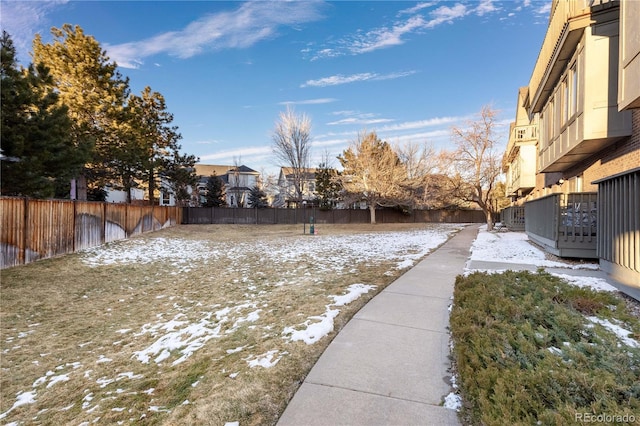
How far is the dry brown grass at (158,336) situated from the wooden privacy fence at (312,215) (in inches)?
743

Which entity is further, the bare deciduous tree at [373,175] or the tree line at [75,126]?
the bare deciduous tree at [373,175]

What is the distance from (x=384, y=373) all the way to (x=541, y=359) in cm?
132

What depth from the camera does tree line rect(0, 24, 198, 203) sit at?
965 cm

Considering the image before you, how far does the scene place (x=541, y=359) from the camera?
2.60 m

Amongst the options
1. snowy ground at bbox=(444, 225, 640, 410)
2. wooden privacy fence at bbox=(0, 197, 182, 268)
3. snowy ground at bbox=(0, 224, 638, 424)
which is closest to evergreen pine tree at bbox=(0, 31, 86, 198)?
wooden privacy fence at bbox=(0, 197, 182, 268)

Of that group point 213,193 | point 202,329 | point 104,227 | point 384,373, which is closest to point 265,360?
point 384,373

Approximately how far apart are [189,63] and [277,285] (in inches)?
494

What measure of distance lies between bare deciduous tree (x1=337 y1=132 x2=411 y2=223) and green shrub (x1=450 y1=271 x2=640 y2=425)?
24199 millimetres

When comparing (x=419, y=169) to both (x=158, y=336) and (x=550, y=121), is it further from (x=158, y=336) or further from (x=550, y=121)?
(x=158, y=336)

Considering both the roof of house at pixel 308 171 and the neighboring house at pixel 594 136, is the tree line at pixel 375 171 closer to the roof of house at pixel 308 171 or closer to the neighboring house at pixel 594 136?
the roof of house at pixel 308 171

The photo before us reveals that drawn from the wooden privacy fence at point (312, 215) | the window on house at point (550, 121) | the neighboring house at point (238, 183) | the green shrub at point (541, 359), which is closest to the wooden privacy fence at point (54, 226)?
the green shrub at point (541, 359)

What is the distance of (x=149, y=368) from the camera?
368 cm

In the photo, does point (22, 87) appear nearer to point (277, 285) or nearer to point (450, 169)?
point (277, 285)

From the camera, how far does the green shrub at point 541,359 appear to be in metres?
1.93
